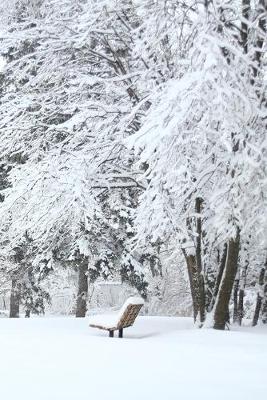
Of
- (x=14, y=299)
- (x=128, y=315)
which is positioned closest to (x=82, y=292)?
(x=14, y=299)

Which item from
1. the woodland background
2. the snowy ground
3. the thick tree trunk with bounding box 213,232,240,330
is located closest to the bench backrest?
the snowy ground

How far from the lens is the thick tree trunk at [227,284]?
377 inches

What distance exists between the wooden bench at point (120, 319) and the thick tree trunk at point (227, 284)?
57.7 inches

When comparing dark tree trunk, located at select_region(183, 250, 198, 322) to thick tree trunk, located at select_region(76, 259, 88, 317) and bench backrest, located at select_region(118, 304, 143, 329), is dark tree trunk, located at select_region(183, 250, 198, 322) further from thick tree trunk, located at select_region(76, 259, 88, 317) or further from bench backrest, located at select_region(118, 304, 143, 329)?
thick tree trunk, located at select_region(76, 259, 88, 317)

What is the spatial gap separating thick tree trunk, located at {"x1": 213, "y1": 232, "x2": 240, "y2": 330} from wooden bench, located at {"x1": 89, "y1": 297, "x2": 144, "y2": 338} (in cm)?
147

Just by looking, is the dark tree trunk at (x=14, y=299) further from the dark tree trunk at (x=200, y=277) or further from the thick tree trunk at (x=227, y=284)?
the thick tree trunk at (x=227, y=284)

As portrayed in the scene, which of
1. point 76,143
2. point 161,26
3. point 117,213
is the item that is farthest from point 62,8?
point 117,213

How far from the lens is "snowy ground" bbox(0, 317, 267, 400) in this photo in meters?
5.16

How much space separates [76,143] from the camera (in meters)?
12.4

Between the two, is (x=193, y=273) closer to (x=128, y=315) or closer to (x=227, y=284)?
(x=227, y=284)

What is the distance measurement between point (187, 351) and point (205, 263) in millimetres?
5904

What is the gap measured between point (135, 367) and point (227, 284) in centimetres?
394

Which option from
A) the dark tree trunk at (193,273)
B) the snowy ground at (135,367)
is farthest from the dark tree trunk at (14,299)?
the snowy ground at (135,367)

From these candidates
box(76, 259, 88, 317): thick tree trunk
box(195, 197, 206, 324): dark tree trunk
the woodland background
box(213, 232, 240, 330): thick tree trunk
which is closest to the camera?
the woodland background
